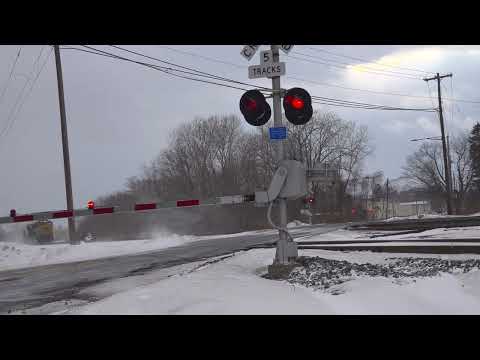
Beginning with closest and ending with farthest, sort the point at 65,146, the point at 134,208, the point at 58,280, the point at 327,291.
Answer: the point at 327,291
the point at 58,280
the point at 134,208
the point at 65,146

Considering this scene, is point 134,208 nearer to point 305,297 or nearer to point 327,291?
point 327,291

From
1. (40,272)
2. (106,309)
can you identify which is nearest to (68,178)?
(40,272)

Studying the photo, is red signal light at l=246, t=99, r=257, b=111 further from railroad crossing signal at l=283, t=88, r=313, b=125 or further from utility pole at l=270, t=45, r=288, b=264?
railroad crossing signal at l=283, t=88, r=313, b=125

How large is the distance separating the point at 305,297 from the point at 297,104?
12.5 feet

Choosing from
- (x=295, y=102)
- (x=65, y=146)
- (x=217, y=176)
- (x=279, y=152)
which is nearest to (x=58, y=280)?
(x=279, y=152)

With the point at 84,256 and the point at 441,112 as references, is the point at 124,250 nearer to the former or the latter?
the point at 84,256

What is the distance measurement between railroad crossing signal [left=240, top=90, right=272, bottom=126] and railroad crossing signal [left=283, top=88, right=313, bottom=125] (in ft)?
1.38

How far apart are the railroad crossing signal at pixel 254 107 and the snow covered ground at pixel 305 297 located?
2981 mm

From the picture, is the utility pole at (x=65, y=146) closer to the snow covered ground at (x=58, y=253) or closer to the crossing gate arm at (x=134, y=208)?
the snow covered ground at (x=58, y=253)

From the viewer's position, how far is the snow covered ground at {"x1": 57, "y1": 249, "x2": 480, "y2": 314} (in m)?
5.45

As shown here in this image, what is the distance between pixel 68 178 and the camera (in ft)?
74.1

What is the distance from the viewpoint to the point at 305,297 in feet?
20.4

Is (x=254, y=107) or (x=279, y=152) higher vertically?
(x=254, y=107)
